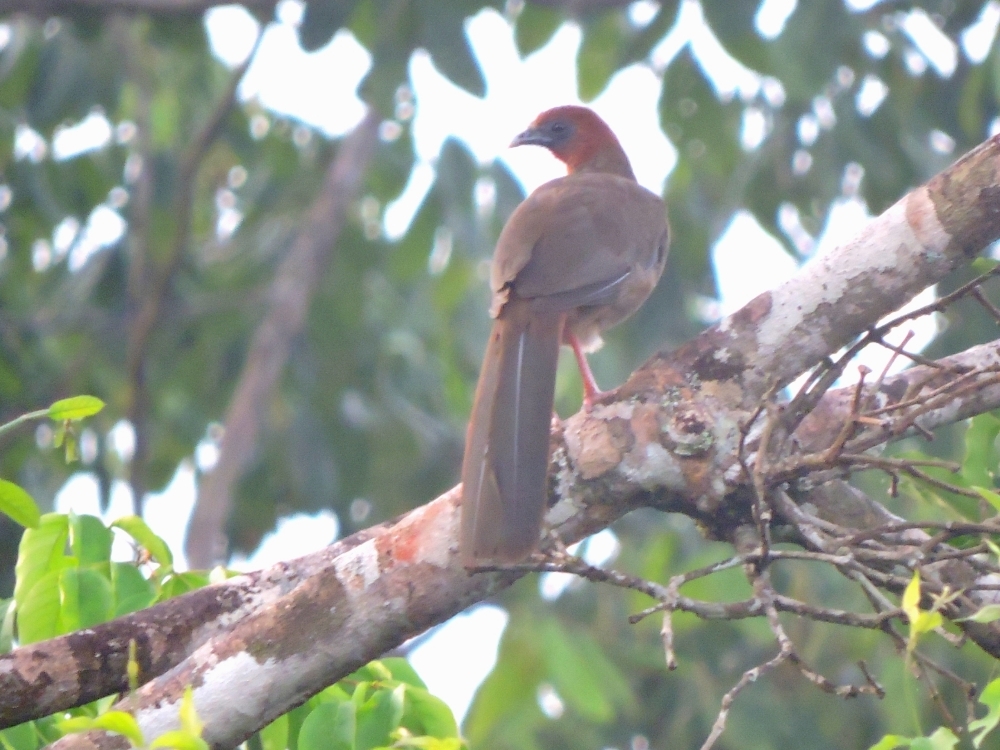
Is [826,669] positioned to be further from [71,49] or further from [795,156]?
[71,49]

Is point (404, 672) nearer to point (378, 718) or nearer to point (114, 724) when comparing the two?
point (378, 718)

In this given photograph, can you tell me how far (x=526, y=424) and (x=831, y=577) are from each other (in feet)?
12.7

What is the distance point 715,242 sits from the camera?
23.5 ft

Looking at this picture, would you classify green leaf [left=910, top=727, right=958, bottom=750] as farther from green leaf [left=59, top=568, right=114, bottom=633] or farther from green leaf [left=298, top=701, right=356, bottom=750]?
green leaf [left=59, top=568, right=114, bottom=633]

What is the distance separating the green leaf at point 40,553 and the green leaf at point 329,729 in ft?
2.39

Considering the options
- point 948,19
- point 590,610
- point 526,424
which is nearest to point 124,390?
point 590,610

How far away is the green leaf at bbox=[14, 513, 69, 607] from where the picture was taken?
2.56 meters

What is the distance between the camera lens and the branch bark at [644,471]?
97.1 inches

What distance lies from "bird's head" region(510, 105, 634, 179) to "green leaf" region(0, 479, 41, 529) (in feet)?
11.8

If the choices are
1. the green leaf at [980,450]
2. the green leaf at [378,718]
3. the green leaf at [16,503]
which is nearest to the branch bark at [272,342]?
the green leaf at [16,503]

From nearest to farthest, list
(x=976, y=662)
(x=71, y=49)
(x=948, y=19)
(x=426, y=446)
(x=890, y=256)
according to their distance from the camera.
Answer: (x=890, y=256), (x=976, y=662), (x=948, y=19), (x=71, y=49), (x=426, y=446)

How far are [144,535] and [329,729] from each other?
2.33 feet

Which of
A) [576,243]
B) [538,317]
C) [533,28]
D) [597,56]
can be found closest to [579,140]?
[597,56]

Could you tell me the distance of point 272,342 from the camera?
299 inches
